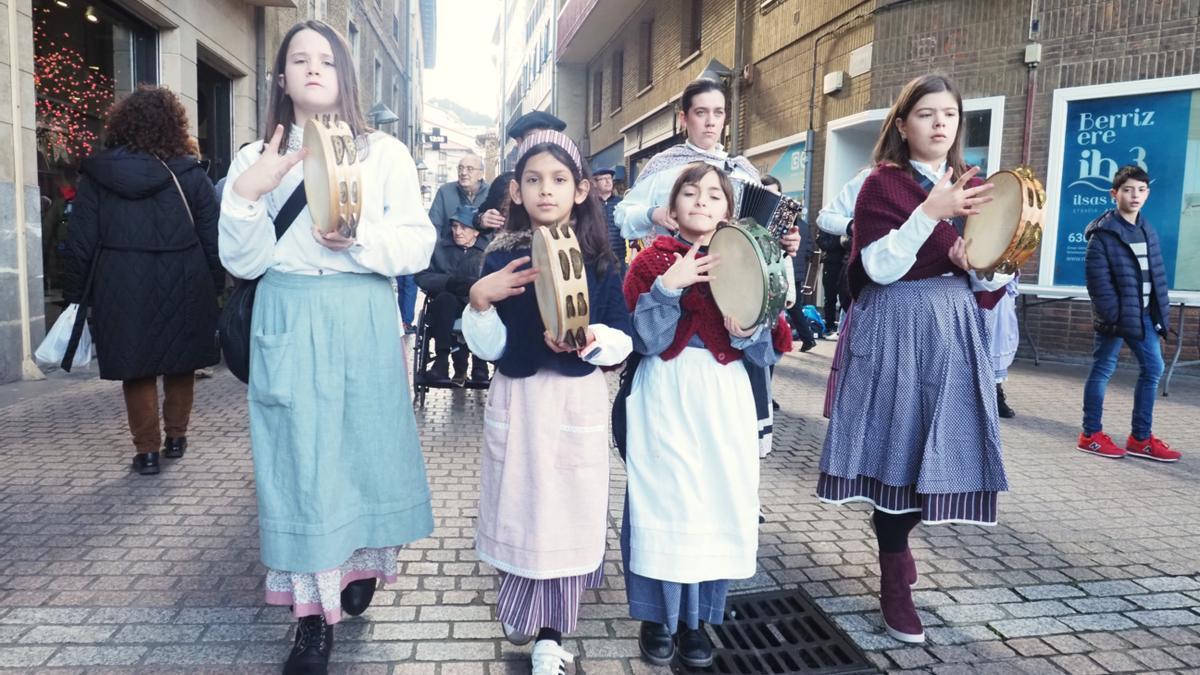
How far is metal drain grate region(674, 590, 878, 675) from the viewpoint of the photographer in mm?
2795

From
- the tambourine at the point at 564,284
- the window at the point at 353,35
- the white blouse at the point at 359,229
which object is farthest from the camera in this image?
the window at the point at 353,35

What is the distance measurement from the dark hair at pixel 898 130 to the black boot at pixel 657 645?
1789mm

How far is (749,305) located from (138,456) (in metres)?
3.84

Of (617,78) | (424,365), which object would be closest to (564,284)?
(424,365)

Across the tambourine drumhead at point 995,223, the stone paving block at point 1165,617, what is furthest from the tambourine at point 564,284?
the stone paving block at point 1165,617

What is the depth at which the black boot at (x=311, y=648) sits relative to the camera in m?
2.56

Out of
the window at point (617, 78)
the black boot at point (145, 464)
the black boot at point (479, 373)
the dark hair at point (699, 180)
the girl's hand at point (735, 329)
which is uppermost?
the window at point (617, 78)

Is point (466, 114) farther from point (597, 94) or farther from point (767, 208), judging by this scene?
point (767, 208)

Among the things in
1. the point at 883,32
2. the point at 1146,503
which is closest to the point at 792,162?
the point at 883,32

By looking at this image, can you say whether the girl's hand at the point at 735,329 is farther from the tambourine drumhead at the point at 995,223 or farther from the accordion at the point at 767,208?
the tambourine drumhead at the point at 995,223

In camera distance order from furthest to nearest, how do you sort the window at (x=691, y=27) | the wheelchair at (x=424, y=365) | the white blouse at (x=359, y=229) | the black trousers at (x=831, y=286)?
the window at (x=691, y=27) → the black trousers at (x=831, y=286) → the wheelchair at (x=424, y=365) → the white blouse at (x=359, y=229)

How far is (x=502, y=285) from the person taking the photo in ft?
7.76

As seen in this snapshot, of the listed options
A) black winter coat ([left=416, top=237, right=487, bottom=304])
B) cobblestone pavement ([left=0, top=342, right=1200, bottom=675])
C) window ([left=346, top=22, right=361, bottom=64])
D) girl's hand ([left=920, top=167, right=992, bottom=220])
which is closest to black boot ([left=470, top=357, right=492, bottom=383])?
black winter coat ([left=416, top=237, right=487, bottom=304])

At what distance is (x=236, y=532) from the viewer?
3.86 metres
